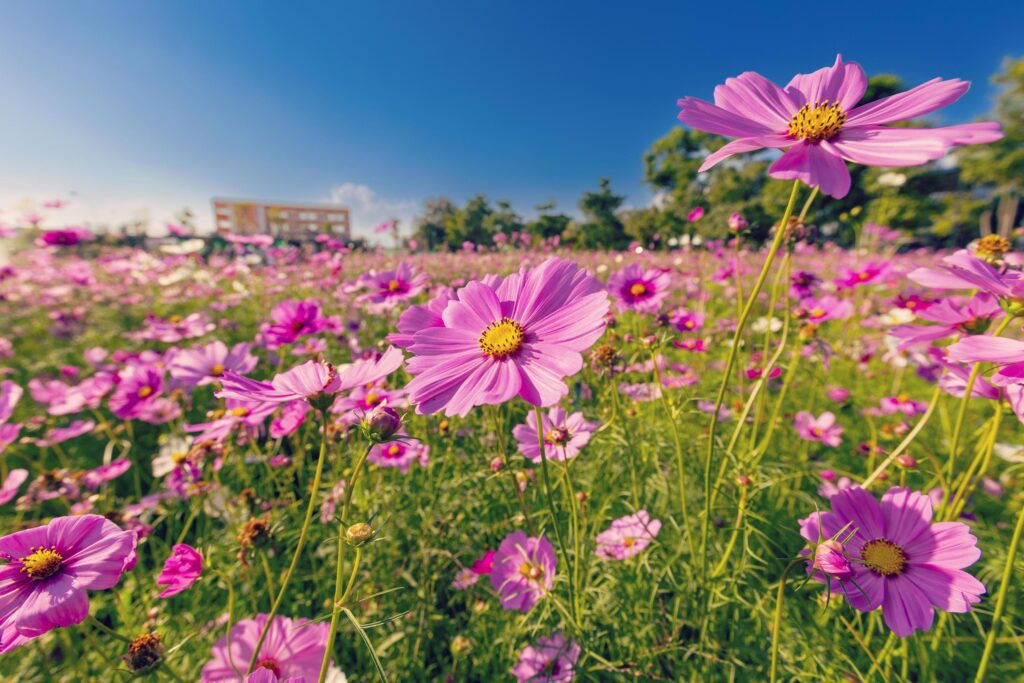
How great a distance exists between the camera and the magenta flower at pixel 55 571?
1.28 ft

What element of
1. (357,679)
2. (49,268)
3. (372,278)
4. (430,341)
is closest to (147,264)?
(49,268)

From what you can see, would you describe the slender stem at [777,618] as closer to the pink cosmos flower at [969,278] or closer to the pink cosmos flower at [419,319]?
the pink cosmos flower at [969,278]

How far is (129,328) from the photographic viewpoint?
8.93ft

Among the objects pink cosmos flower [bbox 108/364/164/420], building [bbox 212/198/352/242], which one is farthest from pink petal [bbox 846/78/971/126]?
building [bbox 212/198/352/242]

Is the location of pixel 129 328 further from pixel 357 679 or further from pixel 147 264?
pixel 357 679

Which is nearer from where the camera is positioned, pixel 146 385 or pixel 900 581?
pixel 900 581

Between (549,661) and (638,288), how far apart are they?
787 millimetres

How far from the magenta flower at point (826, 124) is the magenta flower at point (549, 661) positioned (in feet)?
2.47

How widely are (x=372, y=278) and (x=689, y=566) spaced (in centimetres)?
101

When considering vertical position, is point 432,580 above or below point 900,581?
below

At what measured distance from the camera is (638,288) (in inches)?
39.9

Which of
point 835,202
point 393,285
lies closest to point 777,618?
point 393,285

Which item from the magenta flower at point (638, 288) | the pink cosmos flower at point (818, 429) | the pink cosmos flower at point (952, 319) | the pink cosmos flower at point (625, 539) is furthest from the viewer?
the pink cosmos flower at point (818, 429)

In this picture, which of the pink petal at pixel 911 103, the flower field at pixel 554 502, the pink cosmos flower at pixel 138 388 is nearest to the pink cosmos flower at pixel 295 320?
the flower field at pixel 554 502
